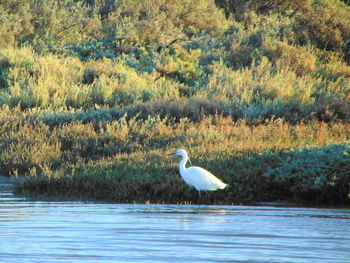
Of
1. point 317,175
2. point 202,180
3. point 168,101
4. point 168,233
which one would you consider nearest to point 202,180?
point 202,180

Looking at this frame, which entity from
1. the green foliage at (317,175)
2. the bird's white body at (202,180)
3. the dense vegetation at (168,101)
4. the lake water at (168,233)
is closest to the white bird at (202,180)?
the bird's white body at (202,180)

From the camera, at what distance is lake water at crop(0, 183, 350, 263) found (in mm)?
7934

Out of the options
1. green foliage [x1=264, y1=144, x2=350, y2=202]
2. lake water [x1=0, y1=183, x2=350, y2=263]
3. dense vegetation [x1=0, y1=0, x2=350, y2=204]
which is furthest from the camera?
dense vegetation [x1=0, y1=0, x2=350, y2=204]

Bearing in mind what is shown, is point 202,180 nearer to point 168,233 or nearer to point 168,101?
point 168,233

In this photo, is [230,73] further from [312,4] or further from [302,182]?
[312,4]

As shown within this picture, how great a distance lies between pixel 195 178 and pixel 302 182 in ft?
6.10

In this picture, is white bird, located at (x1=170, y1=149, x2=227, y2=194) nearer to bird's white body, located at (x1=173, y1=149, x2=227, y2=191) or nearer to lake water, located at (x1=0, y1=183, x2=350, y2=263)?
bird's white body, located at (x1=173, y1=149, x2=227, y2=191)

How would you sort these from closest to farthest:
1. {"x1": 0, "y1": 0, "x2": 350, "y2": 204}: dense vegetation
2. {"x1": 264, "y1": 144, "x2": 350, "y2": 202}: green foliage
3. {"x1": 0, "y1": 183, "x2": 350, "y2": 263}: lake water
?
{"x1": 0, "y1": 183, "x2": 350, "y2": 263}: lake water
{"x1": 264, "y1": 144, "x2": 350, "y2": 202}: green foliage
{"x1": 0, "y1": 0, "x2": 350, "y2": 204}: dense vegetation

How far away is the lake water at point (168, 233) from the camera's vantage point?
7934mm


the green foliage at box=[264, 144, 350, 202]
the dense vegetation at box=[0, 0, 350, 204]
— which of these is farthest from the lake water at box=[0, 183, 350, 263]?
the dense vegetation at box=[0, 0, 350, 204]

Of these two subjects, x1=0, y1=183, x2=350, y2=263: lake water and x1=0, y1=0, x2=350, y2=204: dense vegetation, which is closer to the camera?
x1=0, y1=183, x2=350, y2=263: lake water

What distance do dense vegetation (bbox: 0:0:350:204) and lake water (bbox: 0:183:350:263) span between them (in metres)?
1.07

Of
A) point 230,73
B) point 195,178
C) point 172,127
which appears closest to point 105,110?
point 172,127

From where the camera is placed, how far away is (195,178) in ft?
40.1
